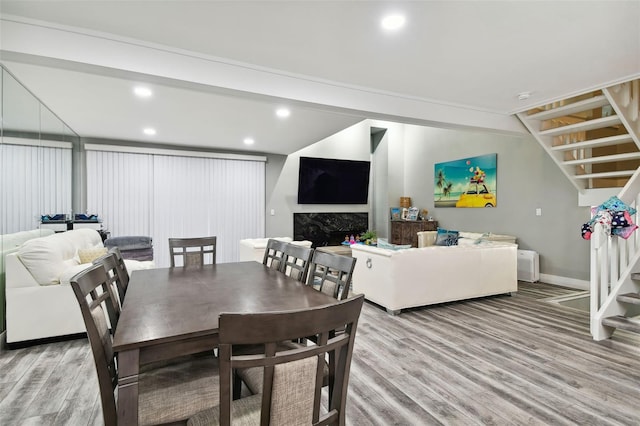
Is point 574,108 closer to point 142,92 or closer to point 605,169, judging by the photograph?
point 605,169

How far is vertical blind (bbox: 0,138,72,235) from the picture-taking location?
9.80ft

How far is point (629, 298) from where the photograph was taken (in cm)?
300

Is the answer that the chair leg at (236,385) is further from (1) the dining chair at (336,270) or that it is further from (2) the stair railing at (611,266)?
(2) the stair railing at (611,266)

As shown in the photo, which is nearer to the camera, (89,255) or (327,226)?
(89,255)

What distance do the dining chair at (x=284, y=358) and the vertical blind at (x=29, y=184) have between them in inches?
130

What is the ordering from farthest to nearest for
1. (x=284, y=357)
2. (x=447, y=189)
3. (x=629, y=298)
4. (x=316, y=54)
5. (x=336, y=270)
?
(x=447, y=189), (x=629, y=298), (x=316, y=54), (x=336, y=270), (x=284, y=357)

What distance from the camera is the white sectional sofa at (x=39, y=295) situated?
9.00ft

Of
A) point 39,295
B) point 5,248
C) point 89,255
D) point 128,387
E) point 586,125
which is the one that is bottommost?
point 39,295

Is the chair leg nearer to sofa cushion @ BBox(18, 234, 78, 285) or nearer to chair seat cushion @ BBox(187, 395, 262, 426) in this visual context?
chair seat cushion @ BBox(187, 395, 262, 426)

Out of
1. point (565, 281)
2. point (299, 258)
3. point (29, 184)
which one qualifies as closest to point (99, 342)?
point (299, 258)

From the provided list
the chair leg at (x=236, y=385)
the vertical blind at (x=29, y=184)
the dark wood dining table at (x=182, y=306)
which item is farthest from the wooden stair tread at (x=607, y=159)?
the vertical blind at (x=29, y=184)

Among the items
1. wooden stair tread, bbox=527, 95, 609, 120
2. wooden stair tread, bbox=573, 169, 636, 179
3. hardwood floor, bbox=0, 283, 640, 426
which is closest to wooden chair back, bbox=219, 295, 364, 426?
hardwood floor, bbox=0, 283, 640, 426

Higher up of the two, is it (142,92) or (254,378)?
(142,92)

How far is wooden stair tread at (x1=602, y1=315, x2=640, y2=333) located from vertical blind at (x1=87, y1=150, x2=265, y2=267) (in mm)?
5598
